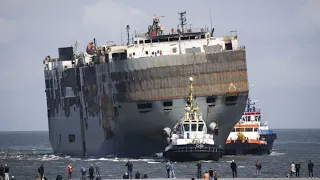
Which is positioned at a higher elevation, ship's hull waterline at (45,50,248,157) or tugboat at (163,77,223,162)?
ship's hull waterline at (45,50,248,157)

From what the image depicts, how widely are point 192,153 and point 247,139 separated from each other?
123 feet

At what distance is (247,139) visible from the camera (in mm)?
146500

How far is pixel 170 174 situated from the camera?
89438 millimetres

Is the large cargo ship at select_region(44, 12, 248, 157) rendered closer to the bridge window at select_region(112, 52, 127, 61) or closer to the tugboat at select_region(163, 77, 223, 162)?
the bridge window at select_region(112, 52, 127, 61)

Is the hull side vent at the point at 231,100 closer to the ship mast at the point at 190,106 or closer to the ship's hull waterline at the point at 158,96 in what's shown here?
the ship's hull waterline at the point at 158,96

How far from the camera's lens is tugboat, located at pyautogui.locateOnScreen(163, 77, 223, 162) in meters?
110

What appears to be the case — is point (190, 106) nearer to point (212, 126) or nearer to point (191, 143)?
point (212, 126)

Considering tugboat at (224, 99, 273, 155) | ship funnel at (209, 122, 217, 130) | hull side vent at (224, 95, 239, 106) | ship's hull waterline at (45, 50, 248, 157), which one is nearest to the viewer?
ship's hull waterline at (45, 50, 248, 157)

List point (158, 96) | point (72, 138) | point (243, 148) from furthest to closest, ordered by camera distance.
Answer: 1. point (72, 138)
2. point (243, 148)
3. point (158, 96)

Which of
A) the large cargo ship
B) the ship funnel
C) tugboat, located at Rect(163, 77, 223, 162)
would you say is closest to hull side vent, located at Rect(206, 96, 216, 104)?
the large cargo ship

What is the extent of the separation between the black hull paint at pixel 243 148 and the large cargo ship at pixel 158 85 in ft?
38.7

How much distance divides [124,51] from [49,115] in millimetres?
41072

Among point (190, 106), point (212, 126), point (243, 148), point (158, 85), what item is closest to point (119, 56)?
point (158, 85)

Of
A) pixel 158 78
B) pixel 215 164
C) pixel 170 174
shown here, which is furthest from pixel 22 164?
pixel 170 174
